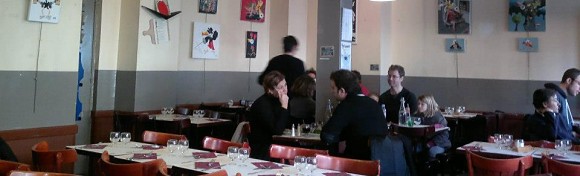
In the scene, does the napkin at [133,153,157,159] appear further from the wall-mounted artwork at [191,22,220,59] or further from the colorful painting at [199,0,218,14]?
the colorful painting at [199,0,218,14]

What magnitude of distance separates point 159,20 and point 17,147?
283 centimetres

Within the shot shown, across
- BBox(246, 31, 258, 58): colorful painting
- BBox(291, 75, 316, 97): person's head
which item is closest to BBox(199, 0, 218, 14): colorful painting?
BBox(246, 31, 258, 58): colorful painting

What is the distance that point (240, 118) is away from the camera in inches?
313

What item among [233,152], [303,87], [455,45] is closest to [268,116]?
[233,152]

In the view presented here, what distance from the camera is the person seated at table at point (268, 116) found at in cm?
459

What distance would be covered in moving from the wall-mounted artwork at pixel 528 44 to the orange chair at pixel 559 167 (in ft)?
16.3

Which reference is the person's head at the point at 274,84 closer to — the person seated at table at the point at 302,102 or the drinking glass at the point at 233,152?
the drinking glass at the point at 233,152

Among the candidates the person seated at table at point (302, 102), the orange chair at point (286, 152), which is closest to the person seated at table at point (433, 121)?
the person seated at table at point (302, 102)

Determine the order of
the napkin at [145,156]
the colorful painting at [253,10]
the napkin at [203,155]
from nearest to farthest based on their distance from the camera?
the napkin at [145,156], the napkin at [203,155], the colorful painting at [253,10]

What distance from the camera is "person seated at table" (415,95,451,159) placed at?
5.77m

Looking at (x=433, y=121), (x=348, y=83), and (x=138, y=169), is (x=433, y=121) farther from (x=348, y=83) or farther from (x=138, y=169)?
(x=138, y=169)

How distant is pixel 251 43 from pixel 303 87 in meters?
3.55

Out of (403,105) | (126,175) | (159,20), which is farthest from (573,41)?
(126,175)

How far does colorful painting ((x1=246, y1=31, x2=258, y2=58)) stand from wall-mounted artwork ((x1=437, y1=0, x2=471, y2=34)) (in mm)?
3266
